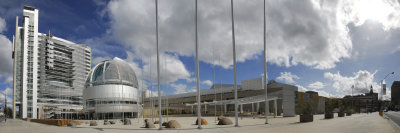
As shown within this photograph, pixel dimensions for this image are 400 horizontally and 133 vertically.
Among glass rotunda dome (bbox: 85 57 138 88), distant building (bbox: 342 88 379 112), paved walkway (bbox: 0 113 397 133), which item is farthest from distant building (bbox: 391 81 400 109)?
paved walkway (bbox: 0 113 397 133)

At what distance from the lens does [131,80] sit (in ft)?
254

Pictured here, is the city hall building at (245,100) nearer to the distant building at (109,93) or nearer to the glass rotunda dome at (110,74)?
the distant building at (109,93)

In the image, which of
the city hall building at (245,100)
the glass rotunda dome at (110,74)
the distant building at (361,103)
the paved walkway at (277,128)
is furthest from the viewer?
the distant building at (361,103)

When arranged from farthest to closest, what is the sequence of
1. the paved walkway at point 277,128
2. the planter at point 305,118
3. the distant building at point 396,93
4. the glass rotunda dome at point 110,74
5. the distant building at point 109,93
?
the distant building at point 396,93 < the glass rotunda dome at point 110,74 < the distant building at point 109,93 < the planter at point 305,118 < the paved walkway at point 277,128

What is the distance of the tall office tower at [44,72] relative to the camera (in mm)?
105625

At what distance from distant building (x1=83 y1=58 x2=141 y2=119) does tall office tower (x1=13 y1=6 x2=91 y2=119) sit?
27.6 metres

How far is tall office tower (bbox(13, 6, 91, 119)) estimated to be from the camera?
105625 millimetres

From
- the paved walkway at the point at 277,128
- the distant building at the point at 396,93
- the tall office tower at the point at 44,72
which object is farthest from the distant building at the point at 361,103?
the tall office tower at the point at 44,72

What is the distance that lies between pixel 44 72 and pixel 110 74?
→ 6382cm

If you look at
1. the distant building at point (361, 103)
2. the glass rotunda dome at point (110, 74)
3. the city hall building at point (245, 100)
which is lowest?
the distant building at point (361, 103)

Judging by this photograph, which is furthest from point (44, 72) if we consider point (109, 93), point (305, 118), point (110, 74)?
point (305, 118)

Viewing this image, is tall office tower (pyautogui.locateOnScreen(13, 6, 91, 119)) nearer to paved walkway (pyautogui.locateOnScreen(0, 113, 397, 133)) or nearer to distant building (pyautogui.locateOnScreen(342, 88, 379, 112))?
paved walkway (pyautogui.locateOnScreen(0, 113, 397, 133))

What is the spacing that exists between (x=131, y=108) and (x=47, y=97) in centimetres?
6751

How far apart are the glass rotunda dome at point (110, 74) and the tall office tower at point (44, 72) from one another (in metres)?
28.9
